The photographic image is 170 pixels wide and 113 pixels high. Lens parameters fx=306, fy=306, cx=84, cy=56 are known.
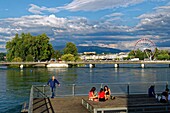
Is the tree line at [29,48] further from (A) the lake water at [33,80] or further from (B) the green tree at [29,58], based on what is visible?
(A) the lake water at [33,80]

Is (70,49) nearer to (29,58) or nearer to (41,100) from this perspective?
(29,58)

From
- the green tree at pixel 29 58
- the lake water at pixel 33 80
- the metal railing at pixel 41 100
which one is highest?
the green tree at pixel 29 58

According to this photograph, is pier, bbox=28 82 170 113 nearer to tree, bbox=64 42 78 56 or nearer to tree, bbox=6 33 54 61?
tree, bbox=6 33 54 61

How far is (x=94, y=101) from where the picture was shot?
16.8m

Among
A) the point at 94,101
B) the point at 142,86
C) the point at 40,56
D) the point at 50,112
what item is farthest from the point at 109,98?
the point at 40,56

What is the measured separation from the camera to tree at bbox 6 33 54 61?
144625 mm

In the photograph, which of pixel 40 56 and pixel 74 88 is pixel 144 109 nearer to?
pixel 74 88

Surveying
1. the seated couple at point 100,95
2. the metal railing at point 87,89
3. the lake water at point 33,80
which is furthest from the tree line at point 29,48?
the seated couple at point 100,95

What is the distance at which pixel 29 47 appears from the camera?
14538cm

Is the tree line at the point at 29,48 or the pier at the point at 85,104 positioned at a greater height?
the tree line at the point at 29,48

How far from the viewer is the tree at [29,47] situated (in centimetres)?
14462

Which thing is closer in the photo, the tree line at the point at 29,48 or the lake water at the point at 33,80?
the lake water at the point at 33,80

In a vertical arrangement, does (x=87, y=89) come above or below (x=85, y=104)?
above

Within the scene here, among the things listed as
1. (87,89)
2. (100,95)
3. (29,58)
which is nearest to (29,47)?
(29,58)
